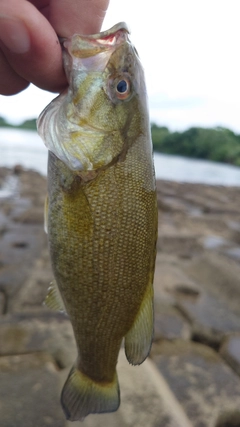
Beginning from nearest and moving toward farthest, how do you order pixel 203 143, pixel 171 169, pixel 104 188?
pixel 104 188 < pixel 171 169 < pixel 203 143

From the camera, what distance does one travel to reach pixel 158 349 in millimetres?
2691

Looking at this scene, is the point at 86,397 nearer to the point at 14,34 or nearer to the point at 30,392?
the point at 30,392

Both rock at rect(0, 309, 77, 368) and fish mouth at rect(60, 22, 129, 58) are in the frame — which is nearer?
Answer: fish mouth at rect(60, 22, 129, 58)

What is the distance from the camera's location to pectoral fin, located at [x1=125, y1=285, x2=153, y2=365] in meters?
1.68

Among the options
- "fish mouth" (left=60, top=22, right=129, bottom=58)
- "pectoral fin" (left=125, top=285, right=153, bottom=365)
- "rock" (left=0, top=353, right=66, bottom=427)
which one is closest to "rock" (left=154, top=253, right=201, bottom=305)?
"rock" (left=0, top=353, right=66, bottom=427)

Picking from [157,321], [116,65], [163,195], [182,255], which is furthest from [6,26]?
[163,195]

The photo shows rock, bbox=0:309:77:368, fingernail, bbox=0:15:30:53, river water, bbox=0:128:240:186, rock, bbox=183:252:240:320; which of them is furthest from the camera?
river water, bbox=0:128:240:186

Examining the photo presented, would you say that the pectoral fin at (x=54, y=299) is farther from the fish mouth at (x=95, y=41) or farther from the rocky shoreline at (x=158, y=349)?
the fish mouth at (x=95, y=41)

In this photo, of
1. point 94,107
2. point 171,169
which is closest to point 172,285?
point 94,107

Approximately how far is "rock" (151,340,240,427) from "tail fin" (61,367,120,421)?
19.9 inches

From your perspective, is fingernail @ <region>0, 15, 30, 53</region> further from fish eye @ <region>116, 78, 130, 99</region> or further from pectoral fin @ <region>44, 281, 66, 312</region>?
pectoral fin @ <region>44, 281, 66, 312</region>

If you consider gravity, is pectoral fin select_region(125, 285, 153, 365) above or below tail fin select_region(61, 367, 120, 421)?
above

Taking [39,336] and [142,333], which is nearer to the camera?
[142,333]

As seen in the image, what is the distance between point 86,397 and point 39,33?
5.05 feet
